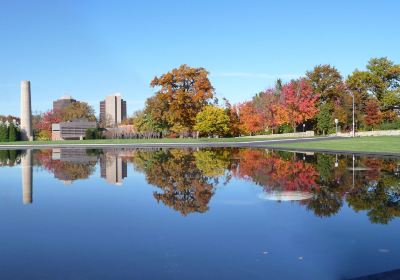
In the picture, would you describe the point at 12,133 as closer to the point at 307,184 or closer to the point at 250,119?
the point at 250,119

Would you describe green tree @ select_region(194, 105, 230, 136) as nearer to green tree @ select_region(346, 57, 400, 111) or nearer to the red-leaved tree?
the red-leaved tree

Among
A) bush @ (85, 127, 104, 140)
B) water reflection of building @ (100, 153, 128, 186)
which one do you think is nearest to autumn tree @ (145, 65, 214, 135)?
bush @ (85, 127, 104, 140)

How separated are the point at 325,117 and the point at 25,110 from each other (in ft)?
153

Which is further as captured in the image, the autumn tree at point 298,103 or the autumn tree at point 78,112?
the autumn tree at point 78,112

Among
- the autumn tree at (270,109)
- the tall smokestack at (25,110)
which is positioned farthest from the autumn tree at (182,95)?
the tall smokestack at (25,110)

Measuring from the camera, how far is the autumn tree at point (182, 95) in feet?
183

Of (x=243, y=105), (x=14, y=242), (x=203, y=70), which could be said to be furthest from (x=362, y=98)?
(x=14, y=242)

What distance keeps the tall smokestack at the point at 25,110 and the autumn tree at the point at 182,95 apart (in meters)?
18.3

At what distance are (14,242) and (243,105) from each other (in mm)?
66794

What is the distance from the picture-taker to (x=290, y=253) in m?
6.03

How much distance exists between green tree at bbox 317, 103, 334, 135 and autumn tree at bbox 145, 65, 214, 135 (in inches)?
826

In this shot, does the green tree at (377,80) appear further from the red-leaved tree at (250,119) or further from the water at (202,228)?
the water at (202,228)

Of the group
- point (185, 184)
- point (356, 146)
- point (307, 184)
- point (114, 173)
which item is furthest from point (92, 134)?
point (307, 184)

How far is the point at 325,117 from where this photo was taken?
67125 millimetres
